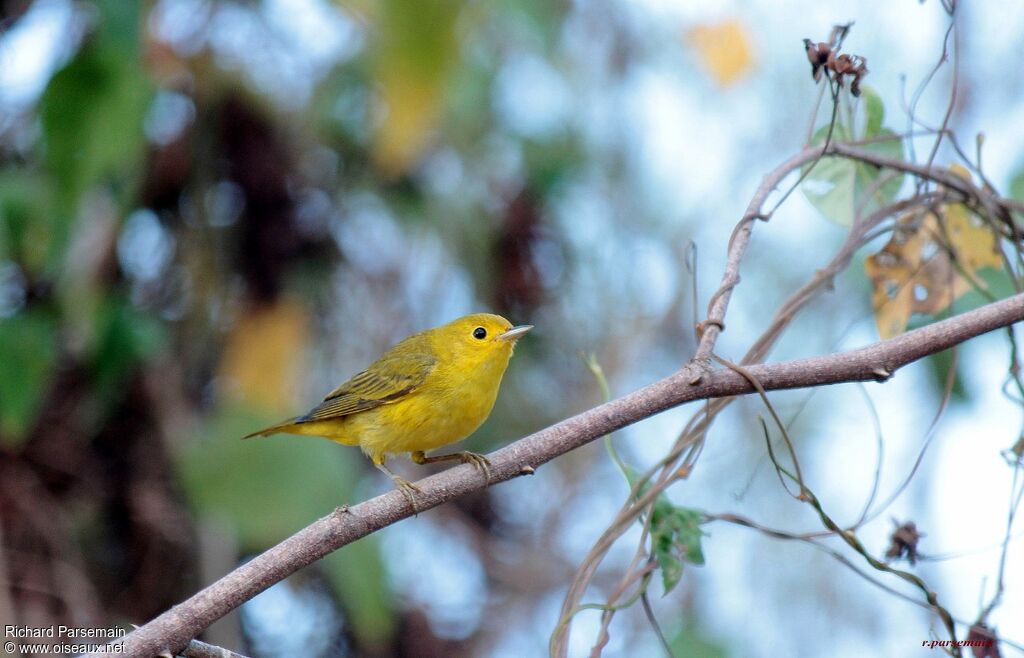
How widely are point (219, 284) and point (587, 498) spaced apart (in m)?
2.31

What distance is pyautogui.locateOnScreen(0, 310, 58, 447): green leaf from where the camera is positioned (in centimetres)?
449

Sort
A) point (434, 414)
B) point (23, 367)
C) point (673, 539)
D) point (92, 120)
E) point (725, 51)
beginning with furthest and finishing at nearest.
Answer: point (725, 51) → point (23, 367) → point (92, 120) → point (434, 414) → point (673, 539)

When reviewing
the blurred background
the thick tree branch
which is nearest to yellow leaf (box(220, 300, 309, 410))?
the blurred background

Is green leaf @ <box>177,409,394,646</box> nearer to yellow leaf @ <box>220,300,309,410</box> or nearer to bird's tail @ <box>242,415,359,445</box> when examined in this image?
yellow leaf @ <box>220,300,309,410</box>

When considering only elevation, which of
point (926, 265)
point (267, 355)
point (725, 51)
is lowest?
point (926, 265)

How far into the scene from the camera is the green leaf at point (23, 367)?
4.49 m

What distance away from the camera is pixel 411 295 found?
5613 millimetres

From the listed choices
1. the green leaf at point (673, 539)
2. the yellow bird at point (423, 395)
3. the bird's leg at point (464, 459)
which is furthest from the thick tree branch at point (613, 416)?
the yellow bird at point (423, 395)

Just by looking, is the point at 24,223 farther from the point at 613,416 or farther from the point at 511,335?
the point at 613,416

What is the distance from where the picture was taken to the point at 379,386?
3.62 meters

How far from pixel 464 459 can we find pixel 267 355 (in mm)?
2288

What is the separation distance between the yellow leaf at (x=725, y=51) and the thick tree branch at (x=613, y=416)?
417cm

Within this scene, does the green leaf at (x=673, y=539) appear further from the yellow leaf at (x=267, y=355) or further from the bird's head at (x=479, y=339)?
the yellow leaf at (x=267, y=355)

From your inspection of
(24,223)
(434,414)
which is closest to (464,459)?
(434,414)
